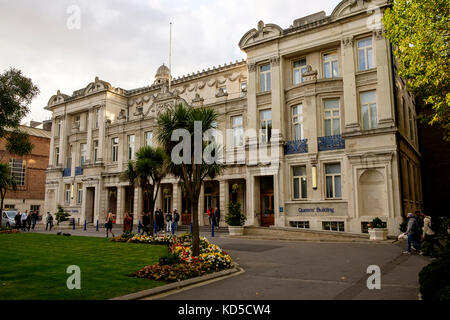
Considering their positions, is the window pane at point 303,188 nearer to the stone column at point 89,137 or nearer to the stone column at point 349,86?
the stone column at point 349,86

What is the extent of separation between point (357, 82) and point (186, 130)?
54.8 feet

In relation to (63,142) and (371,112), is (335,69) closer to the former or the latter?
(371,112)

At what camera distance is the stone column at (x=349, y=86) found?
79.5 feet

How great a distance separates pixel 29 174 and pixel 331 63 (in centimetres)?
4976

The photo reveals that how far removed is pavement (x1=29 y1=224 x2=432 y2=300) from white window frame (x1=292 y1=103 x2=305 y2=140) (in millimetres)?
12124

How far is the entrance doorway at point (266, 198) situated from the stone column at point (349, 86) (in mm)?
7641

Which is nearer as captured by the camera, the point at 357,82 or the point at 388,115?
the point at 388,115

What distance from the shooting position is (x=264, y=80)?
29359mm

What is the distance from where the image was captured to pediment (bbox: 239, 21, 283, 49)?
1124 inches

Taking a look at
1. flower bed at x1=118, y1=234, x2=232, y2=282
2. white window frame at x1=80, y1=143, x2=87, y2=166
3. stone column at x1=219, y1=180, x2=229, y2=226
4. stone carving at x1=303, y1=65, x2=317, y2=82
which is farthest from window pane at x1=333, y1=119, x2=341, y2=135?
white window frame at x1=80, y1=143, x2=87, y2=166

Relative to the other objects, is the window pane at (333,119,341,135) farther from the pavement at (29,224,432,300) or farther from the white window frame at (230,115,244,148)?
the pavement at (29,224,432,300)

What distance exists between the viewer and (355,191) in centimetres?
2336
